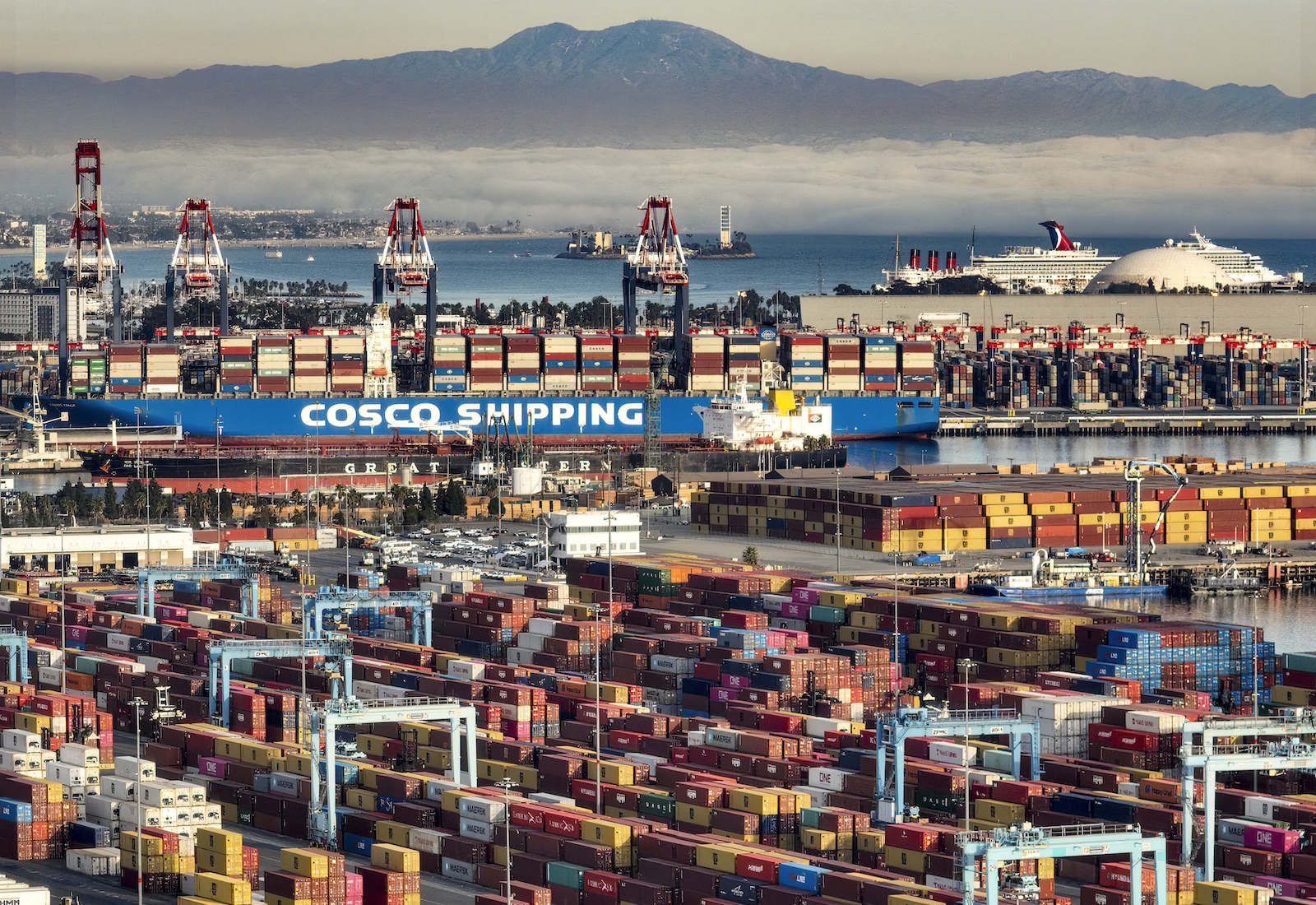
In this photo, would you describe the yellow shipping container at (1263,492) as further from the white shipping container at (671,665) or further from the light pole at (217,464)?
the white shipping container at (671,665)

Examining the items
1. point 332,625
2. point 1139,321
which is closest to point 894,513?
point 332,625

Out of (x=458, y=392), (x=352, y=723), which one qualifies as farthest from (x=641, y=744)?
(x=458, y=392)

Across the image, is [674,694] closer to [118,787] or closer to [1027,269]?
[118,787]

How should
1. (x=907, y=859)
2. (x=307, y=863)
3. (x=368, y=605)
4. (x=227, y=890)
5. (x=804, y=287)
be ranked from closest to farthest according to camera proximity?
1. (x=307, y=863)
2. (x=227, y=890)
3. (x=907, y=859)
4. (x=368, y=605)
5. (x=804, y=287)

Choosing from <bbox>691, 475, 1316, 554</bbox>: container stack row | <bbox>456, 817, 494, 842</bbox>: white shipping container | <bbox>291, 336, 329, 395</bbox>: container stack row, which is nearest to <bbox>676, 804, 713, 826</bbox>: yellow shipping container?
<bbox>456, 817, 494, 842</bbox>: white shipping container

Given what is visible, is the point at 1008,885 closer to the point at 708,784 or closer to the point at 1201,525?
the point at 708,784

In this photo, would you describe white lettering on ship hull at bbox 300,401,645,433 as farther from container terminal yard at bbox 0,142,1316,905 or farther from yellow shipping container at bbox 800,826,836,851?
yellow shipping container at bbox 800,826,836,851

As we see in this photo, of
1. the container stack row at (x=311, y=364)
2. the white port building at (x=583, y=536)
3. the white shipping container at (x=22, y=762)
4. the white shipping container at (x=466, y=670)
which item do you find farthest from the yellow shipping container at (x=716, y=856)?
the container stack row at (x=311, y=364)

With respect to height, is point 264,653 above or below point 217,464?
below
